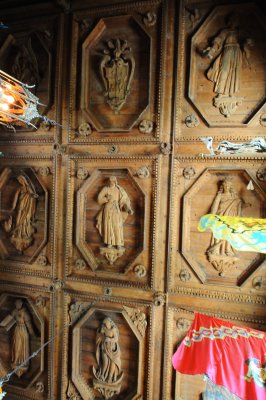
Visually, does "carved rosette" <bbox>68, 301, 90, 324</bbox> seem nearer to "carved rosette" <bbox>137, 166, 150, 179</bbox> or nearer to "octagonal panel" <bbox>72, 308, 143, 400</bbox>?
"octagonal panel" <bbox>72, 308, 143, 400</bbox>

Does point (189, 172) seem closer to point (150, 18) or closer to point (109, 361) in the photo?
point (150, 18)

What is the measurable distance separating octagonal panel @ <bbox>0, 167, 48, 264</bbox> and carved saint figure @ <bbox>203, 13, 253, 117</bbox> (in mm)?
3349

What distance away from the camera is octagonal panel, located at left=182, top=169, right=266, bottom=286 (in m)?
4.81

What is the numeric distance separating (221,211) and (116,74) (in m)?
2.78

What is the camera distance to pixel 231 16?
4.73 meters

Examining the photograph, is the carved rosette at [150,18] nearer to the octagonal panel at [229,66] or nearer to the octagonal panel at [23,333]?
the octagonal panel at [229,66]

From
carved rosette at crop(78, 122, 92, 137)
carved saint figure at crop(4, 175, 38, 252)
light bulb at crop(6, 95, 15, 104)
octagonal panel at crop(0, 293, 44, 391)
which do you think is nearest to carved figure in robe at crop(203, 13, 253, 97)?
carved rosette at crop(78, 122, 92, 137)

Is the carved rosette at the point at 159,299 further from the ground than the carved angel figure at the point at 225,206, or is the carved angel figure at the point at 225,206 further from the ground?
the carved angel figure at the point at 225,206

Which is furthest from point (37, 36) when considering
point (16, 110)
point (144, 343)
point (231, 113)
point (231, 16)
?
point (144, 343)

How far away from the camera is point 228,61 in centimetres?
477

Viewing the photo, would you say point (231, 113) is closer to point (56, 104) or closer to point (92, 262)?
point (56, 104)

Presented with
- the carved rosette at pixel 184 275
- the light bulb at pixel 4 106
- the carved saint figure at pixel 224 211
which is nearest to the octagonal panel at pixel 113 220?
the carved rosette at pixel 184 275

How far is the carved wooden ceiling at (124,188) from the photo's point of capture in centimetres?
483

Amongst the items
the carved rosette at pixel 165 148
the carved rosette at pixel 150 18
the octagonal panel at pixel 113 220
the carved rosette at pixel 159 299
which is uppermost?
the carved rosette at pixel 150 18
